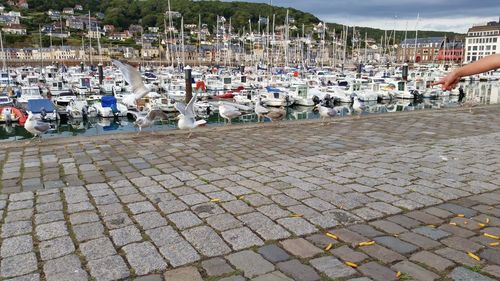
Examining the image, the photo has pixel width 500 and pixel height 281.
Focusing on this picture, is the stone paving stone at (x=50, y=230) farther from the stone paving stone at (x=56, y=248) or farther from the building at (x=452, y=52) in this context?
the building at (x=452, y=52)

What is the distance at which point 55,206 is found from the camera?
4.50 m

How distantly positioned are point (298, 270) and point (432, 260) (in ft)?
3.60

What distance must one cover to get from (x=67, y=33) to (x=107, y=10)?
22.8 metres

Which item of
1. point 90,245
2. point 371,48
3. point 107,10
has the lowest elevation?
point 90,245

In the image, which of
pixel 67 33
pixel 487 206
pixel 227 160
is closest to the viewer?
pixel 487 206

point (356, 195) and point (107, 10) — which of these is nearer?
point (356, 195)

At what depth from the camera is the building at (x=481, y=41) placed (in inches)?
4279

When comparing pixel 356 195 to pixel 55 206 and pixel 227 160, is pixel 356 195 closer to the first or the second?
pixel 227 160

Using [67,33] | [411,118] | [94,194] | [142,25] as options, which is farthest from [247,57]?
[94,194]

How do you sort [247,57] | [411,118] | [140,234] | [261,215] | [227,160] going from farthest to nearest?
[247,57]
[411,118]
[227,160]
[261,215]
[140,234]

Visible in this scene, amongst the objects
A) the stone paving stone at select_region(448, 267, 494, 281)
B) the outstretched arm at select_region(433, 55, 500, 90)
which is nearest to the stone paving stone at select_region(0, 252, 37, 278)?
the stone paving stone at select_region(448, 267, 494, 281)

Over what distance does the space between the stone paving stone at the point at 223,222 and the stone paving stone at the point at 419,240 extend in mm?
1525

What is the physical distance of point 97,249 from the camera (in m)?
3.47

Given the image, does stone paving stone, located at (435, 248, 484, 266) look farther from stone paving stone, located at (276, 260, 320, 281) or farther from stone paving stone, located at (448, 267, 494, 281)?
stone paving stone, located at (276, 260, 320, 281)
